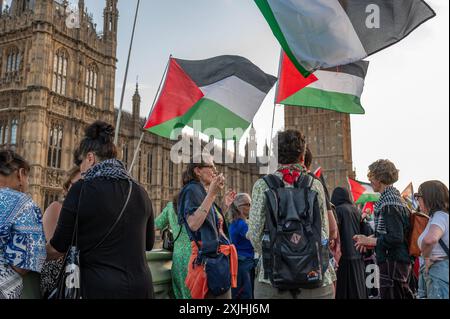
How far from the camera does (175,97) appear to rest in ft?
22.8

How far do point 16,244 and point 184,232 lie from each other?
4.79 ft

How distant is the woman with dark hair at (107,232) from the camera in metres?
2.47

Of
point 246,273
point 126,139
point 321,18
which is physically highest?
point 126,139

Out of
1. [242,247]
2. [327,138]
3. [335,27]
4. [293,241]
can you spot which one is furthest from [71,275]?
[327,138]

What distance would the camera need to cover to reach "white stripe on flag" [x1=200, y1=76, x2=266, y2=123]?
680cm

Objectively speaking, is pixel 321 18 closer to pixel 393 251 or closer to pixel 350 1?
pixel 350 1

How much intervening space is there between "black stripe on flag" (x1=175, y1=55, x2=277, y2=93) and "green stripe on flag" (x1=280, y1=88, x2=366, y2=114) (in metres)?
0.55

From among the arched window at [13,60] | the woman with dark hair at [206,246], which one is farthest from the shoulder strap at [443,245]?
the arched window at [13,60]

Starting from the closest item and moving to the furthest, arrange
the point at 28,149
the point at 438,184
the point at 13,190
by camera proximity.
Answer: the point at 13,190
the point at 438,184
the point at 28,149

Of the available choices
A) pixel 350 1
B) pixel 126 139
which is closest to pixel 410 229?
pixel 350 1

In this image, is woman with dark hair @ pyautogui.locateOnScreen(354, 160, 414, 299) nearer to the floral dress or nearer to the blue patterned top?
the floral dress

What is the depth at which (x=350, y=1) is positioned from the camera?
500 cm

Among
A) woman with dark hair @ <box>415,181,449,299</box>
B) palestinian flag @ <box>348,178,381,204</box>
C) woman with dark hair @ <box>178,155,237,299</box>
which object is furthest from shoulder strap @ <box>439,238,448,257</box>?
palestinian flag @ <box>348,178,381,204</box>

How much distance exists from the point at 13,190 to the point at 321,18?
383 cm
